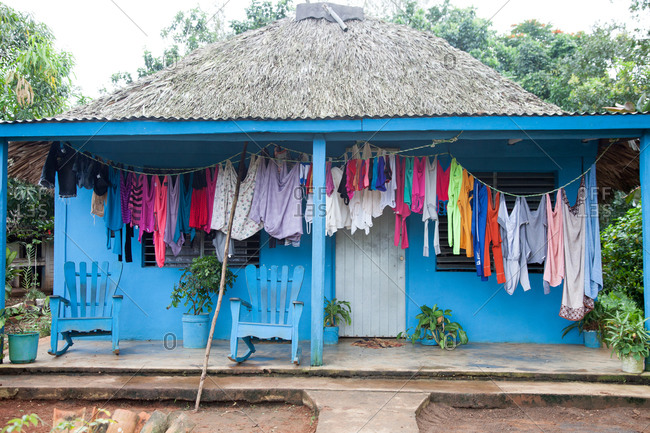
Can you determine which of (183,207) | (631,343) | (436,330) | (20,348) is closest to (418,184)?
(436,330)

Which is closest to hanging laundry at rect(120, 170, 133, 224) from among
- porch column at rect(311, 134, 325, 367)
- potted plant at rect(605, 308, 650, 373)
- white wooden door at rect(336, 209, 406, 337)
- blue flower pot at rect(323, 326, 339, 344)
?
porch column at rect(311, 134, 325, 367)

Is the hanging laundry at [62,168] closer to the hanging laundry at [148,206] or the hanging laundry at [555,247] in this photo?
the hanging laundry at [148,206]

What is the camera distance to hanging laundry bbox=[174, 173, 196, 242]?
6965 millimetres

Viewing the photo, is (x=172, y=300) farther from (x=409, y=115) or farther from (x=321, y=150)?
(x=409, y=115)

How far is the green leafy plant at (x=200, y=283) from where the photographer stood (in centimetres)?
657

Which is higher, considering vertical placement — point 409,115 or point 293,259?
point 409,115

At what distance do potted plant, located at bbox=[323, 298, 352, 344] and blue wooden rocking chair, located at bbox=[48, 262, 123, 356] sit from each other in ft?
8.37

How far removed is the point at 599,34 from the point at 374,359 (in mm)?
13318

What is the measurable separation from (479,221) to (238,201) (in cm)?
295

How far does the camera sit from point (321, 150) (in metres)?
5.85

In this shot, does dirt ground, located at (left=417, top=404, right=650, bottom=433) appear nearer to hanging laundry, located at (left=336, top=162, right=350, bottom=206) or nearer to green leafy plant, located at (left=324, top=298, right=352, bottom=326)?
green leafy plant, located at (left=324, top=298, right=352, bottom=326)

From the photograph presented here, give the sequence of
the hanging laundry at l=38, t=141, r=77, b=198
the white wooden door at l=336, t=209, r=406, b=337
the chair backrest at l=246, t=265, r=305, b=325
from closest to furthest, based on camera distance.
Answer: the chair backrest at l=246, t=265, r=305, b=325, the hanging laundry at l=38, t=141, r=77, b=198, the white wooden door at l=336, t=209, r=406, b=337

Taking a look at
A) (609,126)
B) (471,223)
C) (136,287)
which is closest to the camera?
(609,126)

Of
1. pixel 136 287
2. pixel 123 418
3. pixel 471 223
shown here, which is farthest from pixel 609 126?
pixel 136 287
